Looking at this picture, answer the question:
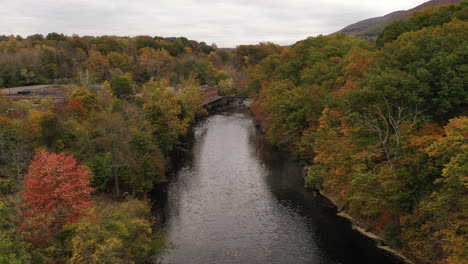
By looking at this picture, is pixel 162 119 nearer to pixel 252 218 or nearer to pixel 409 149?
pixel 252 218

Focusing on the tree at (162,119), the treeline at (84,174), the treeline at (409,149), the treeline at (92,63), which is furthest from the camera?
the treeline at (92,63)

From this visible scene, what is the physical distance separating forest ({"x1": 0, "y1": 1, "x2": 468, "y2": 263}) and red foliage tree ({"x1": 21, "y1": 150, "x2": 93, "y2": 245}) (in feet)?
0.31

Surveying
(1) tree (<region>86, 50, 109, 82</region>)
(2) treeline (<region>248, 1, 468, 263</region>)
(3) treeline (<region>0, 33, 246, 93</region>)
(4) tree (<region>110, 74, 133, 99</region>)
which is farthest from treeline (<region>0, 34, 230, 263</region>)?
(1) tree (<region>86, 50, 109, 82</region>)

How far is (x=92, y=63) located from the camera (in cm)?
10031

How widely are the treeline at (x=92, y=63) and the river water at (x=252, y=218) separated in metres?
33.0

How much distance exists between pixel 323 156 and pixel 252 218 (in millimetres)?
10987

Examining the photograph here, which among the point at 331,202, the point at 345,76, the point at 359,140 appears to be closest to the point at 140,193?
the point at 331,202

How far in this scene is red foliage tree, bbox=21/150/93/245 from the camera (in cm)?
2292

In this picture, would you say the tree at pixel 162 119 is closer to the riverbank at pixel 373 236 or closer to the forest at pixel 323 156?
the forest at pixel 323 156

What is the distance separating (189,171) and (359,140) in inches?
1036

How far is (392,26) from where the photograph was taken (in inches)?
2351

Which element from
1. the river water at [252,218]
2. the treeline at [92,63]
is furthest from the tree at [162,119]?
the treeline at [92,63]

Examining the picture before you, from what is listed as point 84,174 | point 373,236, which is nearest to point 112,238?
point 84,174

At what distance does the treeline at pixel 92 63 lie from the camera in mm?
92375
